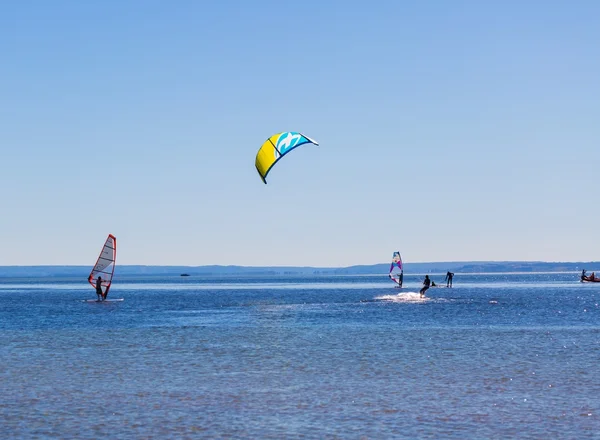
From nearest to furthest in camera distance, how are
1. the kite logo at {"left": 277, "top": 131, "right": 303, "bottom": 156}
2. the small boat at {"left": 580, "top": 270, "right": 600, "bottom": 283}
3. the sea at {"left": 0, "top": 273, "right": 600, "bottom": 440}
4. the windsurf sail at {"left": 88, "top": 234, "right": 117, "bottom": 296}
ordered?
the sea at {"left": 0, "top": 273, "right": 600, "bottom": 440}, the kite logo at {"left": 277, "top": 131, "right": 303, "bottom": 156}, the windsurf sail at {"left": 88, "top": 234, "right": 117, "bottom": 296}, the small boat at {"left": 580, "top": 270, "right": 600, "bottom": 283}

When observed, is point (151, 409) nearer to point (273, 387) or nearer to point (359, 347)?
point (273, 387)

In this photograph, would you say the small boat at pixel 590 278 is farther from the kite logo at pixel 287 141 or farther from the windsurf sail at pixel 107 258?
the kite logo at pixel 287 141

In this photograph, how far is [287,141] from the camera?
3809cm

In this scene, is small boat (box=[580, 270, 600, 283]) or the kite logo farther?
small boat (box=[580, 270, 600, 283])

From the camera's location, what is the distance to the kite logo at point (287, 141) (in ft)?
124

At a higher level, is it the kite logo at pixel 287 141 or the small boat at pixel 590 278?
the kite logo at pixel 287 141

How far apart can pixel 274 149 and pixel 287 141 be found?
0.77 metres

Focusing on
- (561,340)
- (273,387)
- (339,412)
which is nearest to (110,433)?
(339,412)

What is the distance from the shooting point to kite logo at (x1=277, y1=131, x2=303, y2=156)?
124 ft

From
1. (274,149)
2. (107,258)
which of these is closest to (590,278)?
(107,258)

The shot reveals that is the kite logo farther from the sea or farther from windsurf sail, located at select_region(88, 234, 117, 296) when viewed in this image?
windsurf sail, located at select_region(88, 234, 117, 296)

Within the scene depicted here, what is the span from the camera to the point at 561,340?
34969mm

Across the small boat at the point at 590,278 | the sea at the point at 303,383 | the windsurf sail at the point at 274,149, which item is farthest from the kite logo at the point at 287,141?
the small boat at the point at 590,278

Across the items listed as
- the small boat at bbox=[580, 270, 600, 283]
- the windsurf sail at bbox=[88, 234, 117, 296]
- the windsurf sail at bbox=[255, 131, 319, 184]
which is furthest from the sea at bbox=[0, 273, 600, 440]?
the small boat at bbox=[580, 270, 600, 283]
